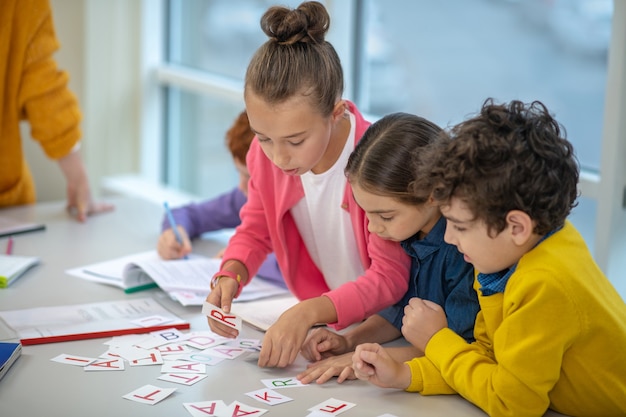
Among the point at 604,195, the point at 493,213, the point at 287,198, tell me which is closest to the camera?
the point at 493,213

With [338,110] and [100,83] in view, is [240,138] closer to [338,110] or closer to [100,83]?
[338,110]

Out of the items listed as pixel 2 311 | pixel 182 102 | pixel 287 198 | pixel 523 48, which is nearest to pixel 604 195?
Answer: pixel 523 48

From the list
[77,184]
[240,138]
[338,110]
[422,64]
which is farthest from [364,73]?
[338,110]

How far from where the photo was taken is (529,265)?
1243 mm

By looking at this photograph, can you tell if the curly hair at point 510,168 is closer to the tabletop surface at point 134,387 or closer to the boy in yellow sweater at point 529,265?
the boy in yellow sweater at point 529,265

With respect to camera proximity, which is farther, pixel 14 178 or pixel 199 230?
pixel 14 178

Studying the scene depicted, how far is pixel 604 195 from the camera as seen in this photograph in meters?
1.84

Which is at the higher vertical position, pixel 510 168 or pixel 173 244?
pixel 510 168

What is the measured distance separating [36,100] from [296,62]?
4.02 feet

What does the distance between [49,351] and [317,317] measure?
52cm

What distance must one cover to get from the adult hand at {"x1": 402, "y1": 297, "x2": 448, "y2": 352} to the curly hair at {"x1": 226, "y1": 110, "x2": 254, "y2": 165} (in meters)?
0.73

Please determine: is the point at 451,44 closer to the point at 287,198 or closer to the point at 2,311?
the point at 287,198

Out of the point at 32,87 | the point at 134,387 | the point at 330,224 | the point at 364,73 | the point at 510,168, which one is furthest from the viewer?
the point at 364,73

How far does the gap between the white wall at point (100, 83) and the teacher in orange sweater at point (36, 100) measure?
54cm
